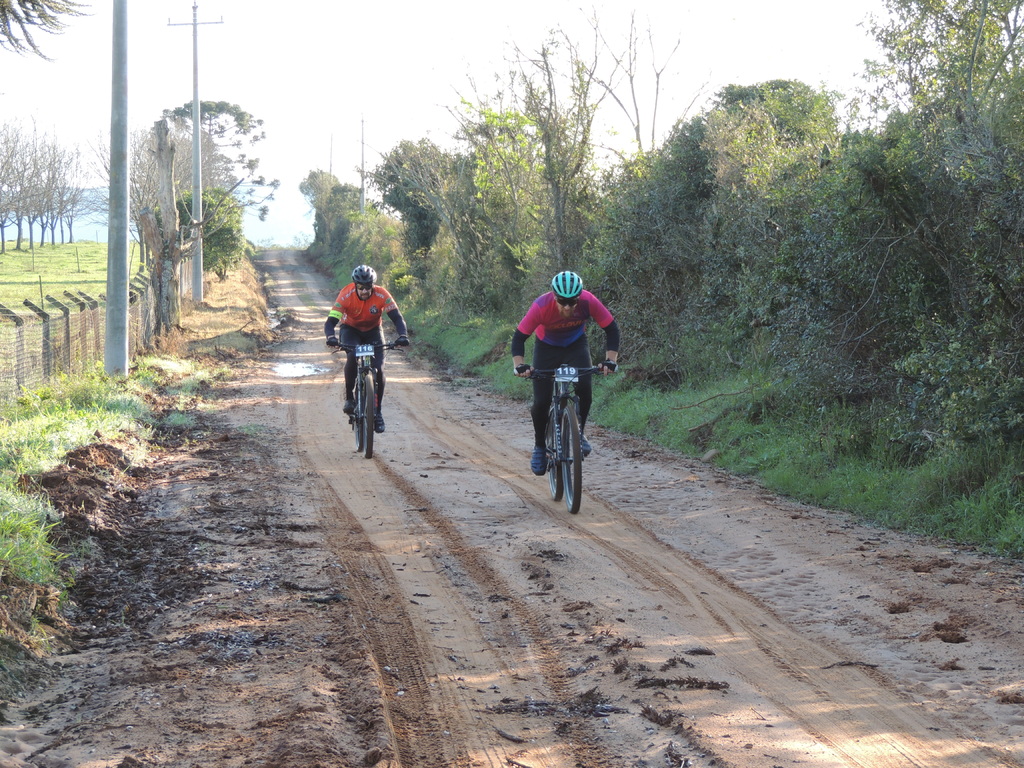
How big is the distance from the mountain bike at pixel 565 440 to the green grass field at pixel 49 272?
26547 mm

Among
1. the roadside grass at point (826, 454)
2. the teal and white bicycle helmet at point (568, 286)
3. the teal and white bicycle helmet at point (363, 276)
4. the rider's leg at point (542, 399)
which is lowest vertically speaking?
the roadside grass at point (826, 454)

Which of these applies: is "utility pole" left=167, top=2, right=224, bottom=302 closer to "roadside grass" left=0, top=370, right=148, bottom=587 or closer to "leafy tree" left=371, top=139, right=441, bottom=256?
"leafy tree" left=371, top=139, right=441, bottom=256

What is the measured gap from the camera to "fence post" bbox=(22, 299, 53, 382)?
13.0 metres

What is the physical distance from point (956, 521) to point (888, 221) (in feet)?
11.2

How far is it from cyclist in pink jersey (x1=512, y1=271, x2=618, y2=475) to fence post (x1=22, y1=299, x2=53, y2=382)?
7400 millimetres

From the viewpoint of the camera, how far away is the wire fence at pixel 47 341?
11961mm

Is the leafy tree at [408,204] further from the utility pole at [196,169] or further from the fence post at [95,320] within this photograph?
the fence post at [95,320]

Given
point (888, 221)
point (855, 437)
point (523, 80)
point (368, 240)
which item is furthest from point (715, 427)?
point (368, 240)

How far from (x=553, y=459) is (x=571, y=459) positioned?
0.54 metres

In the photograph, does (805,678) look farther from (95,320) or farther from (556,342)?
(95,320)

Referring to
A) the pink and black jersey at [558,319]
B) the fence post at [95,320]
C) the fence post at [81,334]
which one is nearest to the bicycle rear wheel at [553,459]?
the pink and black jersey at [558,319]

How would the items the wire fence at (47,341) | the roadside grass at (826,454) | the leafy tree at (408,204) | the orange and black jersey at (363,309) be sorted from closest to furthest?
the roadside grass at (826,454)
the orange and black jersey at (363,309)
the wire fence at (47,341)
the leafy tree at (408,204)

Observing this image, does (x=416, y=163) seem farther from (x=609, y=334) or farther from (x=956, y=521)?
(x=956, y=521)

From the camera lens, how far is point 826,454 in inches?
396
